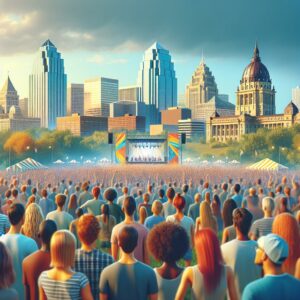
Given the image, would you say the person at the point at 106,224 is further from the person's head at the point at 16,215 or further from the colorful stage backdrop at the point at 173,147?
the colorful stage backdrop at the point at 173,147

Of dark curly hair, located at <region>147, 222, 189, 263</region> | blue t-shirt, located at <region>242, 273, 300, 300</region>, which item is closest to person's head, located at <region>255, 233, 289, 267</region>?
blue t-shirt, located at <region>242, 273, 300, 300</region>

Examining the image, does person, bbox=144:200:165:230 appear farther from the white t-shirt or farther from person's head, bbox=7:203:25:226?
the white t-shirt

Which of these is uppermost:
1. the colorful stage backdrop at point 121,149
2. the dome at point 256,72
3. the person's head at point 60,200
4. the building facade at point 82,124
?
the dome at point 256,72

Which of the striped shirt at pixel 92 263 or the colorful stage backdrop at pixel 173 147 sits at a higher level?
the colorful stage backdrop at pixel 173 147

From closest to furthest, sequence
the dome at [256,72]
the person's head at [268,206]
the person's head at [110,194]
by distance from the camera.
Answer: the person's head at [268,206] < the person's head at [110,194] < the dome at [256,72]

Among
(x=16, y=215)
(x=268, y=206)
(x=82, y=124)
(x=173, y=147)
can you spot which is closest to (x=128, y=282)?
(x=16, y=215)

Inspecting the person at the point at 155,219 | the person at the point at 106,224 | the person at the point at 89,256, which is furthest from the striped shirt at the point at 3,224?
the person at the point at 89,256
